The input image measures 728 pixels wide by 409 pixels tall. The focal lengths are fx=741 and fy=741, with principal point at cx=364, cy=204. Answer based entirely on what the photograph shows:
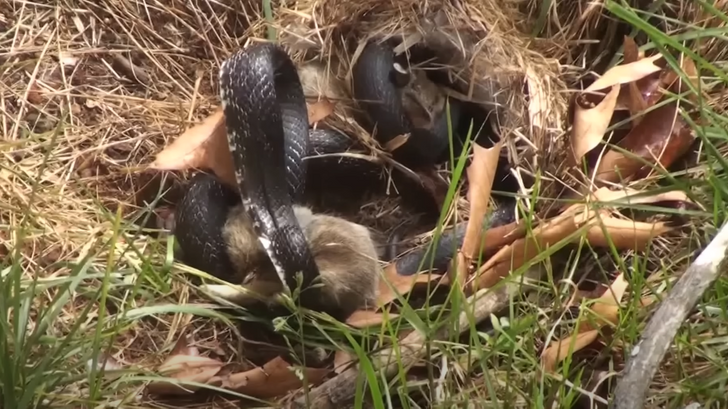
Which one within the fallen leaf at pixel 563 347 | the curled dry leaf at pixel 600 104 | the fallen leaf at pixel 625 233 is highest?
the curled dry leaf at pixel 600 104

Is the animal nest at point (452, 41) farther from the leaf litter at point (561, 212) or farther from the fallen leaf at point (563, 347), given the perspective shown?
the fallen leaf at point (563, 347)

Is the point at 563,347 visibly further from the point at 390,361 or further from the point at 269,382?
the point at 269,382

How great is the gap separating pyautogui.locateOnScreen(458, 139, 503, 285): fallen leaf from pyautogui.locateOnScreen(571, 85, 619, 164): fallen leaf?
7.8 inches

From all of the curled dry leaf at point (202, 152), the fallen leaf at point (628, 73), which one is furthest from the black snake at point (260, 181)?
the fallen leaf at point (628, 73)

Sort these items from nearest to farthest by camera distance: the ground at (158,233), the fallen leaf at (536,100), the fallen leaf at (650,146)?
the ground at (158,233) < the fallen leaf at (650,146) < the fallen leaf at (536,100)

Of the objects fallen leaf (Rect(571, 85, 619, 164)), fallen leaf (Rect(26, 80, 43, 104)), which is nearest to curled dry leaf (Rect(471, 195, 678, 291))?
fallen leaf (Rect(571, 85, 619, 164))

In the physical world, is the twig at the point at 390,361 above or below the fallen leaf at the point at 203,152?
below

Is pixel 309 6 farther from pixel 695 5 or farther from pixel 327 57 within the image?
pixel 695 5

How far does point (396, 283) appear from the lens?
5.74 feet

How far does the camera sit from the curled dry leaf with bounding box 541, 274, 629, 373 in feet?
4.78

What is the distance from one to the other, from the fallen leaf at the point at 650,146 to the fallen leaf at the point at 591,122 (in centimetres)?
5

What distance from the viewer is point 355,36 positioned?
222 centimetres

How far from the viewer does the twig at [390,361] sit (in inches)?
55.9

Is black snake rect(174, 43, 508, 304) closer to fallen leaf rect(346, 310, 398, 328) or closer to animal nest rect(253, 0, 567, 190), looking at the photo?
fallen leaf rect(346, 310, 398, 328)
